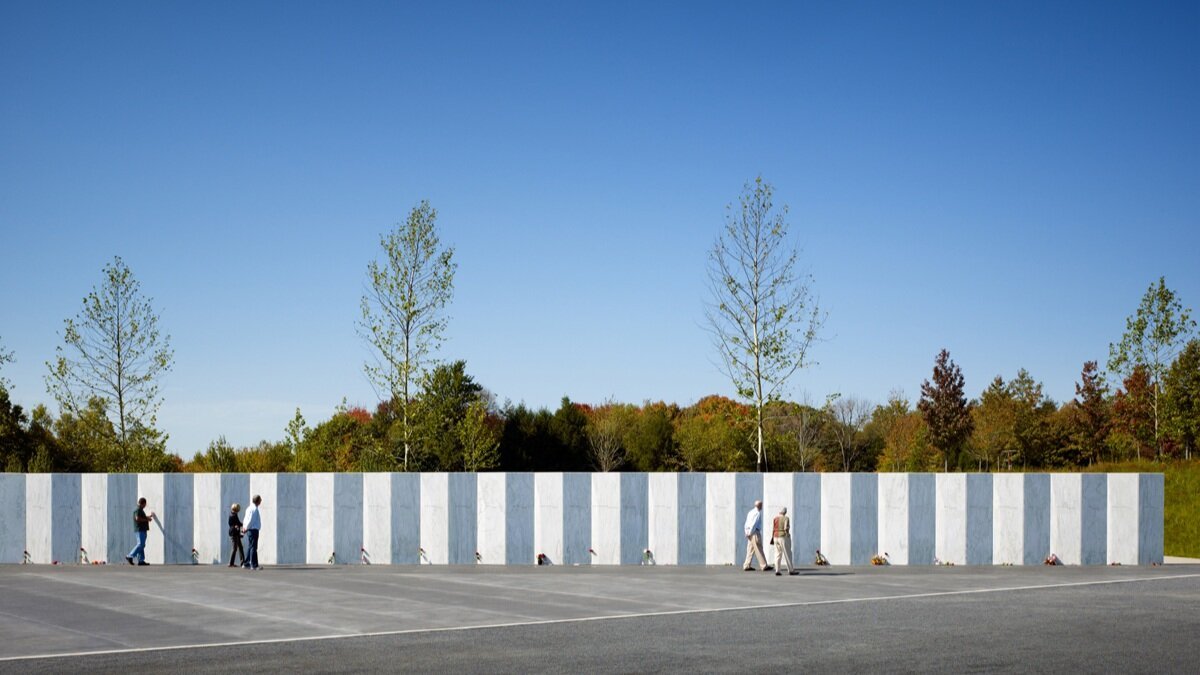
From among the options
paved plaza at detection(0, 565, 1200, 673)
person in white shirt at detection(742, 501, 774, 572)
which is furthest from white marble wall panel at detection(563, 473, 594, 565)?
person in white shirt at detection(742, 501, 774, 572)

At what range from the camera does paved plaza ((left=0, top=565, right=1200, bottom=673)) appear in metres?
15.3

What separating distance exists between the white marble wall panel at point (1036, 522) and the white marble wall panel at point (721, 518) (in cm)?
810

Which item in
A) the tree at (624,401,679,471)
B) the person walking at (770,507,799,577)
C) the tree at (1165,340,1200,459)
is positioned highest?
the tree at (1165,340,1200,459)

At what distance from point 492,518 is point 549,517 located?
161 cm

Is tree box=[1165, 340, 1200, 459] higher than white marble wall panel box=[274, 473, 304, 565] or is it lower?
higher

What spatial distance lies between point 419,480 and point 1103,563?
64.3 ft

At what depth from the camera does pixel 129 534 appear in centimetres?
3241

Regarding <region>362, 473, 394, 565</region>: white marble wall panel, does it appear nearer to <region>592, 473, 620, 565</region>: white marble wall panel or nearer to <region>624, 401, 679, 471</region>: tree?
<region>592, 473, 620, 565</region>: white marble wall panel

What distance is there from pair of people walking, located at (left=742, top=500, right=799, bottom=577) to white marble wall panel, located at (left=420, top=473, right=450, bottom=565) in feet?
27.4

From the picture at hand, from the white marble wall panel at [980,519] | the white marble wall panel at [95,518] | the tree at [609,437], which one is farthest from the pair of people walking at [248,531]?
the tree at [609,437]

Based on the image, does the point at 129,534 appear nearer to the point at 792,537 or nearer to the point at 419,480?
the point at 419,480

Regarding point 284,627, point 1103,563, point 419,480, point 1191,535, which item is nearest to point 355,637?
point 284,627

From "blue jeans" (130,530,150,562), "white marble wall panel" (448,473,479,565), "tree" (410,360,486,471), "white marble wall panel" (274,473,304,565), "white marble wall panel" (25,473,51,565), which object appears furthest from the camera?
"tree" (410,360,486,471)

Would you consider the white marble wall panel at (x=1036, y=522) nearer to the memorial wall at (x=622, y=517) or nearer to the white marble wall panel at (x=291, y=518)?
the memorial wall at (x=622, y=517)
